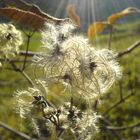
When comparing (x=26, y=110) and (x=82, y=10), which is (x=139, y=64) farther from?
(x=26, y=110)

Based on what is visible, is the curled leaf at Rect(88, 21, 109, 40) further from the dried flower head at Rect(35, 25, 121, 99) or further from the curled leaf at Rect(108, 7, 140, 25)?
the dried flower head at Rect(35, 25, 121, 99)

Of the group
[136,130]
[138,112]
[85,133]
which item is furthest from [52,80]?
[138,112]

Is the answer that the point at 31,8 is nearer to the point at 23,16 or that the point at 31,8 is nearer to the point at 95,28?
the point at 23,16

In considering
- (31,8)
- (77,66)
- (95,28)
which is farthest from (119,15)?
(77,66)

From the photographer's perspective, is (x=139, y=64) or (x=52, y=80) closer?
(x=52, y=80)

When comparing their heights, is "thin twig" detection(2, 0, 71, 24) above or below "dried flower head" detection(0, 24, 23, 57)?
above

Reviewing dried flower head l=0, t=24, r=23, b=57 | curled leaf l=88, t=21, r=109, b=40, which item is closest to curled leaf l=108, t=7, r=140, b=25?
curled leaf l=88, t=21, r=109, b=40
